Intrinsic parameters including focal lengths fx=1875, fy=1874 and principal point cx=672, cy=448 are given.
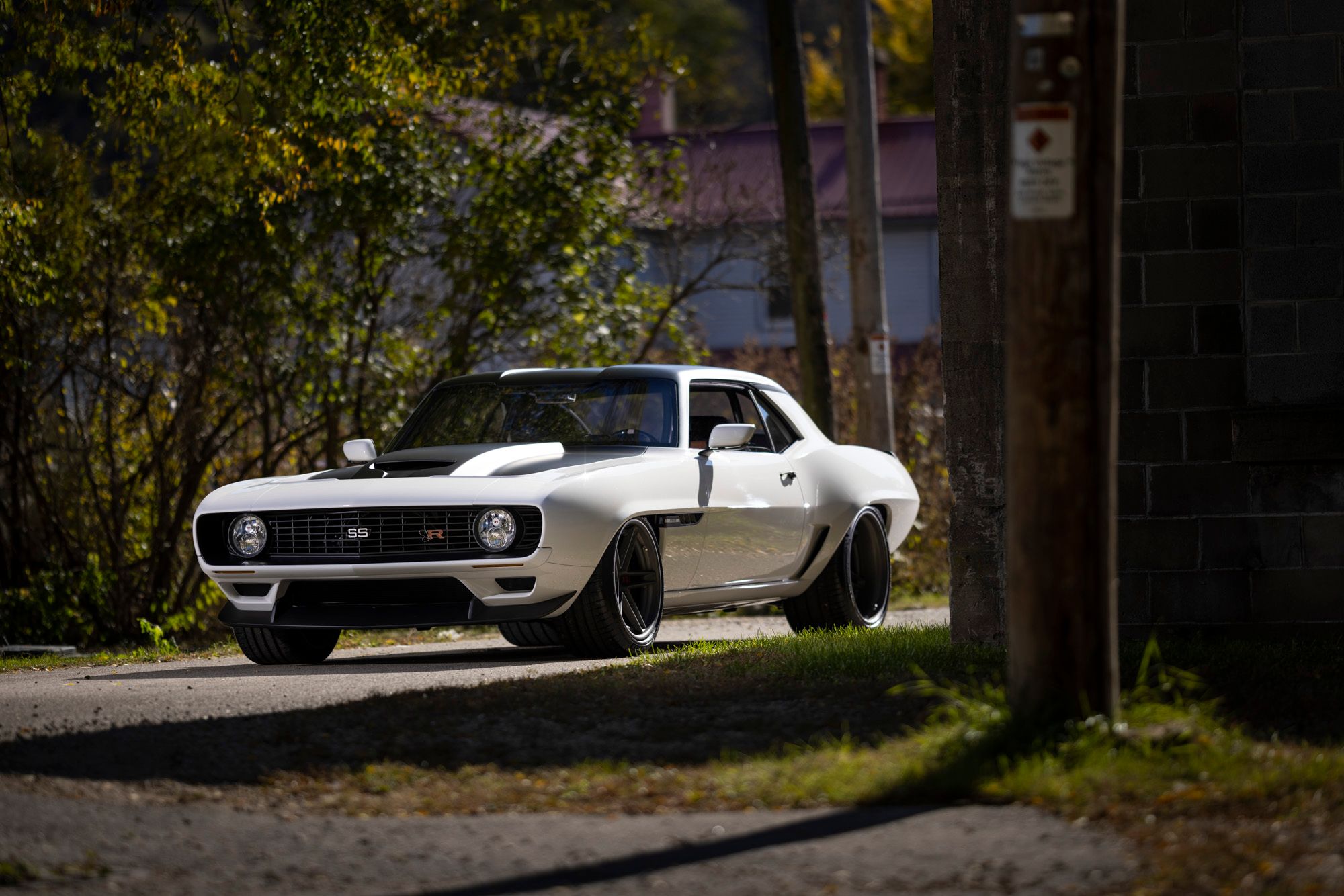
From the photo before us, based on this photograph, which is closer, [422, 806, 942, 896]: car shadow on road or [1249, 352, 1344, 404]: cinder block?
[422, 806, 942, 896]: car shadow on road

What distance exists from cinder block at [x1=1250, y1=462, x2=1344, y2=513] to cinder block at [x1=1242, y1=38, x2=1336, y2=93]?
1.80m

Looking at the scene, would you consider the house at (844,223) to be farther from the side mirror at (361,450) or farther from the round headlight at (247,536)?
the round headlight at (247,536)

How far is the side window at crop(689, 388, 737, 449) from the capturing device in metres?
11.0

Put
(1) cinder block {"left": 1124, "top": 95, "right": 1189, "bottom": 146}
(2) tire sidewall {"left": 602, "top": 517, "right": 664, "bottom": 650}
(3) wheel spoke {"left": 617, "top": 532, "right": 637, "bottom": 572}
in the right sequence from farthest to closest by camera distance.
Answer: (3) wheel spoke {"left": 617, "top": 532, "right": 637, "bottom": 572} < (2) tire sidewall {"left": 602, "top": 517, "right": 664, "bottom": 650} < (1) cinder block {"left": 1124, "top": 95, "right": 1189, "bottom": 146}

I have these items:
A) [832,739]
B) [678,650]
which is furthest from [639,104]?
[832,739]

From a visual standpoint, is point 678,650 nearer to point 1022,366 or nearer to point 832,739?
point 832,739

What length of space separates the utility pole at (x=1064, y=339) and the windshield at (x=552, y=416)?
440cm

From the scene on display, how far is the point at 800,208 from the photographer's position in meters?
16.3

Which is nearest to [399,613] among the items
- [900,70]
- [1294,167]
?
[1294,167]

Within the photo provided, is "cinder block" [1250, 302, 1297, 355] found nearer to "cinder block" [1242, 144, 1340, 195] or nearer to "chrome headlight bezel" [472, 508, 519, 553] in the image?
"cinder block" [1242, 144, 1340, 195]

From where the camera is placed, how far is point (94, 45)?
1295cm

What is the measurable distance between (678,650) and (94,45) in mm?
6534

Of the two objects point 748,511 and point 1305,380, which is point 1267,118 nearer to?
point 1305,380

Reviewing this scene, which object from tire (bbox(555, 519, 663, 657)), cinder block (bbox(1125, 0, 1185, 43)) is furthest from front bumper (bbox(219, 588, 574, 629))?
cinder block (bbox(1125, 0, 1185, 43))
